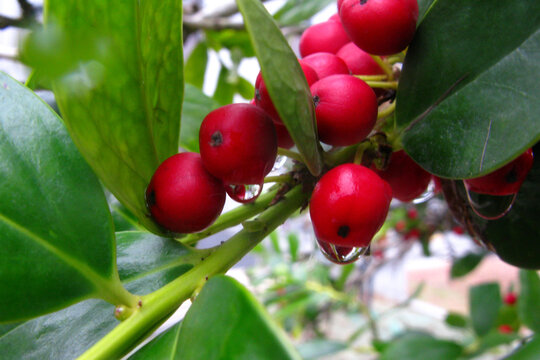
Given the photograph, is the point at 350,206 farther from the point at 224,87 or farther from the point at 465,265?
the point at 465,265

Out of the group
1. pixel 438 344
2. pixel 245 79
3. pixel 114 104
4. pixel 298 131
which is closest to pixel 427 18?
pixel 298 131

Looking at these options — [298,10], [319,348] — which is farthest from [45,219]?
[319,348]

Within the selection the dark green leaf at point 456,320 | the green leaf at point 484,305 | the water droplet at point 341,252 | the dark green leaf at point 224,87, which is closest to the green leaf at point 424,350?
the green leaf at point 484,305

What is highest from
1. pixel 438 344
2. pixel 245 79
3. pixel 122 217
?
pixel 122 217

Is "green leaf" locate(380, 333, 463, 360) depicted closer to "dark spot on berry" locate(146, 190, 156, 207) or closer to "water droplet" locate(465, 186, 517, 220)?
"water droplet" locate(465, 186, 517, 220)

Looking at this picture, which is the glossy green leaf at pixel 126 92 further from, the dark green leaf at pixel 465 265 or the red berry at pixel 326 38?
the dark green leaf at pixel 465 265

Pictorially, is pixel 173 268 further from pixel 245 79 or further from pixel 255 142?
pixel 245 79
